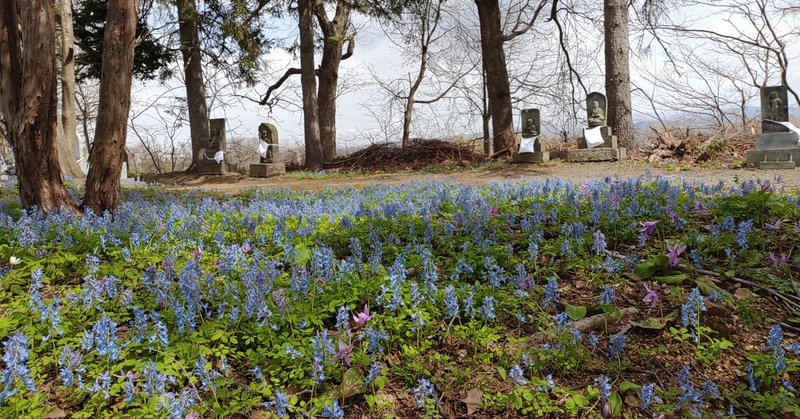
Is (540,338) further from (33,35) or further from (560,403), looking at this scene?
(33,35)

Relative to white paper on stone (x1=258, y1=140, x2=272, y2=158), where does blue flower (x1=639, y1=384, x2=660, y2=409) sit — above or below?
below

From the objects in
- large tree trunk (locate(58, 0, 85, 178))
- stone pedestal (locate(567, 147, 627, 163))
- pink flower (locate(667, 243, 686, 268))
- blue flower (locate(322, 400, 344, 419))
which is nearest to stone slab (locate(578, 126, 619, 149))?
stone pedestal (locate(567, 147, 627, 163))

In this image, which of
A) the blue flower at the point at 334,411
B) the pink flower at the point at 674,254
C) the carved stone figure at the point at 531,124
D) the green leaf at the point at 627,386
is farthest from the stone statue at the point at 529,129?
the blue flower at the point at 334,411

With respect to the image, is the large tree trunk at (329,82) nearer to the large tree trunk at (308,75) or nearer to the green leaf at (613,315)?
the large tree trunk at (308,75)

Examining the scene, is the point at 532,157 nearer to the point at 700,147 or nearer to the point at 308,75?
the point at 700,147

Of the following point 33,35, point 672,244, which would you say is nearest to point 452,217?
point 672,244

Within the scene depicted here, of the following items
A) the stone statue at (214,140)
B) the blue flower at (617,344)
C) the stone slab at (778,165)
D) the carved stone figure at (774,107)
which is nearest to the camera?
the blue flower at (617,344)

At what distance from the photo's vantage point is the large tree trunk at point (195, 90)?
17641 mm

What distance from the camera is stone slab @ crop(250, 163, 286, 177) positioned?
1540 centimetres

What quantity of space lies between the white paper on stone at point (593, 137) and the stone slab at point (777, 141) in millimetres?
3553

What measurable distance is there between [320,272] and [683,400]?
180 cm

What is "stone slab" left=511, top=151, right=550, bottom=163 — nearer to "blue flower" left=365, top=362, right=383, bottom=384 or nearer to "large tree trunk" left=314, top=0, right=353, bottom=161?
"large tree trunk" left=314, top=0, right=353, bottom=161

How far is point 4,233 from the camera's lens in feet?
12.3

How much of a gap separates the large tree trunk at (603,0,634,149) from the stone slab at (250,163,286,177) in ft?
33.6
